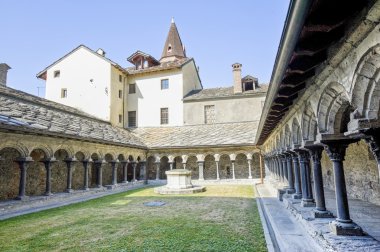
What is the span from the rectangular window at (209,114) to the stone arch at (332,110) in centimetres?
1924

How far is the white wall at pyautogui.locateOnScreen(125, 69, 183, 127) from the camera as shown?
24344mm

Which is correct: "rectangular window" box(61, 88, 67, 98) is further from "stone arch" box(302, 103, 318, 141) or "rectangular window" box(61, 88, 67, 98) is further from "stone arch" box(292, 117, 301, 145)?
"stone arch" box(302, 103, 318, 141)

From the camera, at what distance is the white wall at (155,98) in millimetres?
24344

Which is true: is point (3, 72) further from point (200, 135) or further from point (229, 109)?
point (229, 109)

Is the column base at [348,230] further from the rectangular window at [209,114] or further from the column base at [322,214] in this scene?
the rectangular window at [209,114]

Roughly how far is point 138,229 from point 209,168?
48.5 feet

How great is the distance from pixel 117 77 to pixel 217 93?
966cm

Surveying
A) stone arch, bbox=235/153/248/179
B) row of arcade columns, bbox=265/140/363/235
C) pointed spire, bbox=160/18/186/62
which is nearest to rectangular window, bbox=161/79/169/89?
pointed spire, bbox=160/18/186/62

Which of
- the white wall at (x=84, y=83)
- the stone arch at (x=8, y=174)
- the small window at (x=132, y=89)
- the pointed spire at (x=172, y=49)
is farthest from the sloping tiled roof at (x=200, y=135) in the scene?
the pointed spire at (x=172, y=49)

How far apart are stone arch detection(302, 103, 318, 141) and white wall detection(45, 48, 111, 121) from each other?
766 inches

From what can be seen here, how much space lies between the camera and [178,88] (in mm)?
24375

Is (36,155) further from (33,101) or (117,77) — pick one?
(117,77)

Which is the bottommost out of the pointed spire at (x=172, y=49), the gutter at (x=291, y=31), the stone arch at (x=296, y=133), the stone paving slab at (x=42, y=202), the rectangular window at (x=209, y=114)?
the stone paving slab at (x=42, y=202)

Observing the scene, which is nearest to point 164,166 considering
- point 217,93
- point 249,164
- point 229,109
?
point 249,164
